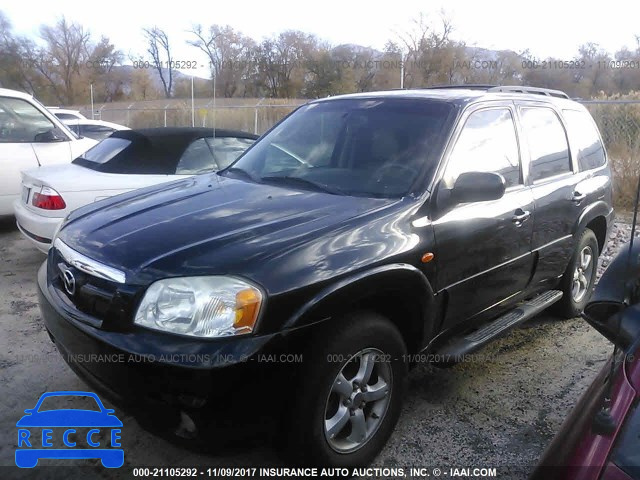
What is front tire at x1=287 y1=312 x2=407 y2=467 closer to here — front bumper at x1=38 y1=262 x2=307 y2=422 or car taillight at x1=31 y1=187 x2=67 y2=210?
front bumper at x1=38 y1=262 x2=307 y2=422

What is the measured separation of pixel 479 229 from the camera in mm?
3232

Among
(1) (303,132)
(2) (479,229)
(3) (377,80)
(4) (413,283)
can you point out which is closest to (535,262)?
(2) (479,229)

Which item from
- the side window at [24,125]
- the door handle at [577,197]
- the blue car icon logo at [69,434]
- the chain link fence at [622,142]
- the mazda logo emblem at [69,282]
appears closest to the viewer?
the mazda logo emblem at [69,282]

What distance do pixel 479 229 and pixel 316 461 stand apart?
1.58 meters

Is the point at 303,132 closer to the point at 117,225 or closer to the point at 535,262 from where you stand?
the point at 117,225

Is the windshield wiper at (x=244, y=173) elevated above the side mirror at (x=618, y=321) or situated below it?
above

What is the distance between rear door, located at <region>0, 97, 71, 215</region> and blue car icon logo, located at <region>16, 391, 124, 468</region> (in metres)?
4.22

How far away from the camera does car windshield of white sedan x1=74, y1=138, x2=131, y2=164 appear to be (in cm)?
582

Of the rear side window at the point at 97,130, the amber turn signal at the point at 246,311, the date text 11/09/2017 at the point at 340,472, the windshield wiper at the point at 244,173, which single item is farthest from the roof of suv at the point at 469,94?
the rear side window at the point at 97,130

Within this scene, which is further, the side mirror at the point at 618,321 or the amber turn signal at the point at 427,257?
→ the amber turn signal at the point at 427,257

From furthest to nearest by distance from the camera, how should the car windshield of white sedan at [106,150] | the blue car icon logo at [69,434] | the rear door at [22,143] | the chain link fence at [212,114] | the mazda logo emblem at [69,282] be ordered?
1. the chain link fence at [212,114]
2. the rear door at [22,143]
3. the car windshield of white sedan at [106,150]
4. the blue car icon logo at [69,434]
5. the mazda logo emblem at [69,282]

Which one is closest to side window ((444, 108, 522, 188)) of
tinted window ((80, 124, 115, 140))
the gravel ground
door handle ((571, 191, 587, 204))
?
door handle ((571, 191, 587, 204))

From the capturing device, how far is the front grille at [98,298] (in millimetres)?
2379

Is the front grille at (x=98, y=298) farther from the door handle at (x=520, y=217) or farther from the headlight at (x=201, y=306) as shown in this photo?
the door handle at (x=520, y=217)
